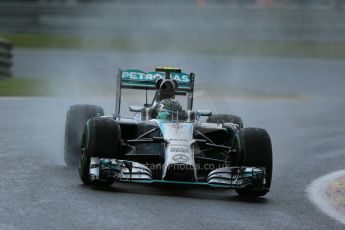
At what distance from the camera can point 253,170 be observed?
393 inches

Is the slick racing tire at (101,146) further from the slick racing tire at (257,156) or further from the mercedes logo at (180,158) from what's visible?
the slick racing tire at (257,156)

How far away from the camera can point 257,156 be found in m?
10.0

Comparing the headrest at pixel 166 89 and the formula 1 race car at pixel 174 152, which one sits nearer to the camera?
the formula 1 race car at pixel 174 152

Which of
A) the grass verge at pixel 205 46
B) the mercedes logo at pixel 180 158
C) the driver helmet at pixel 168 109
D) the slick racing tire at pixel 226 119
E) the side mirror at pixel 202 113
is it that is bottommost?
the mercedes logo at pixel 180 158

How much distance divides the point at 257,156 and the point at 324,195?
3.35 feet

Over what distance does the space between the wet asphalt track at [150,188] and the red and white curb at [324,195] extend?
11 cm

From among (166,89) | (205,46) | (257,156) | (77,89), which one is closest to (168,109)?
(166,89)

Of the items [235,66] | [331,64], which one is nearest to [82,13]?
[235,66]

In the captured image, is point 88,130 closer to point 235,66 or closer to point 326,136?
point 326,136

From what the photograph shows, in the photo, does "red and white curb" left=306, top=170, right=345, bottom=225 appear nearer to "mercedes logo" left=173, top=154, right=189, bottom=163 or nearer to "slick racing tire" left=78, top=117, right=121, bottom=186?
"mercedes logo" left=173, top=154, right=189, bottom=163

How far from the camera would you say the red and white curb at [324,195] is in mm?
9372

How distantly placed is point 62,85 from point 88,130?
534 inches

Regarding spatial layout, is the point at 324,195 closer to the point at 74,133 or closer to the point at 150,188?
the point at 150,188

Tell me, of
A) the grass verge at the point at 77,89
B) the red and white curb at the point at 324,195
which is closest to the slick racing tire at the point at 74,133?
the red and white curb at the point at 324,195
